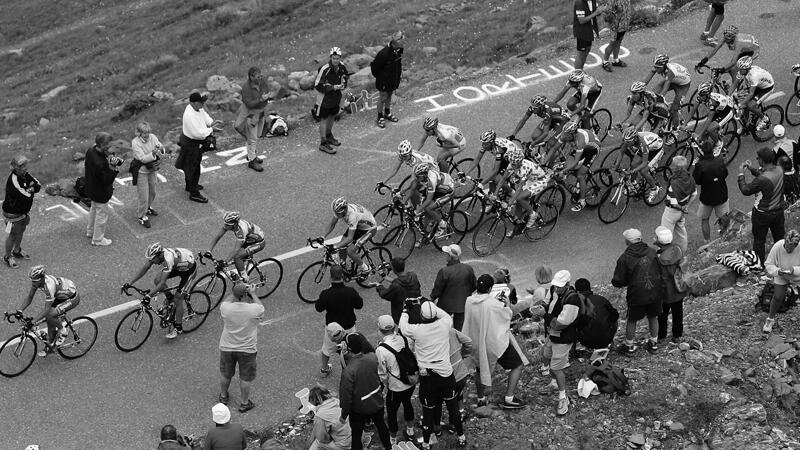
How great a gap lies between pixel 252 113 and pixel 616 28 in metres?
9.32

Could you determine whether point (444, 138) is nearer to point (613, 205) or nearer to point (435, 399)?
point (613, 205)

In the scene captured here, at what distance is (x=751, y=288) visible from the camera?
592 inches

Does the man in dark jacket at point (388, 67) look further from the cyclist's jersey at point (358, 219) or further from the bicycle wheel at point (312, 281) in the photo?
the bicycle wheel at point (312, 281)

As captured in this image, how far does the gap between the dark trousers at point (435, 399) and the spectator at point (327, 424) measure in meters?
1.00

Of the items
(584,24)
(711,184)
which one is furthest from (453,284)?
(584,24)

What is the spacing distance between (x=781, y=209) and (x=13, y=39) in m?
34.2

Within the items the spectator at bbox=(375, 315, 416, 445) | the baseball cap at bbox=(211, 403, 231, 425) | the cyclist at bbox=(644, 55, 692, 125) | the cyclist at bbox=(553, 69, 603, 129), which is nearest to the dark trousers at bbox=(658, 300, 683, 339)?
the spectator at bbox=(375, 315, 416, 445)

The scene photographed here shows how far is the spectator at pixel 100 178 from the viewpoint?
1700 cm

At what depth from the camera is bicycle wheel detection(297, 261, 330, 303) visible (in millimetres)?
15930

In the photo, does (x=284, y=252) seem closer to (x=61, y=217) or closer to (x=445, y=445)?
(x=61, y=217)

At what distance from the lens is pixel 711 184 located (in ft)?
53.3

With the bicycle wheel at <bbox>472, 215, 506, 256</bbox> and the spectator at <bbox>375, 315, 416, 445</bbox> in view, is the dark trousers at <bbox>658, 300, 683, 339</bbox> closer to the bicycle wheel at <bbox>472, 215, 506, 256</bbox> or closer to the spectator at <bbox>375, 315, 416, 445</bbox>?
the spectator at <bbox>375, 315, 416, 445</bbox>

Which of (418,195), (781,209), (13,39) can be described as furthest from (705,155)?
(13,39)

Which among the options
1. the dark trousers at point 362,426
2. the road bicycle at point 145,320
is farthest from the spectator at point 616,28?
the dark trousers at point 362,426
